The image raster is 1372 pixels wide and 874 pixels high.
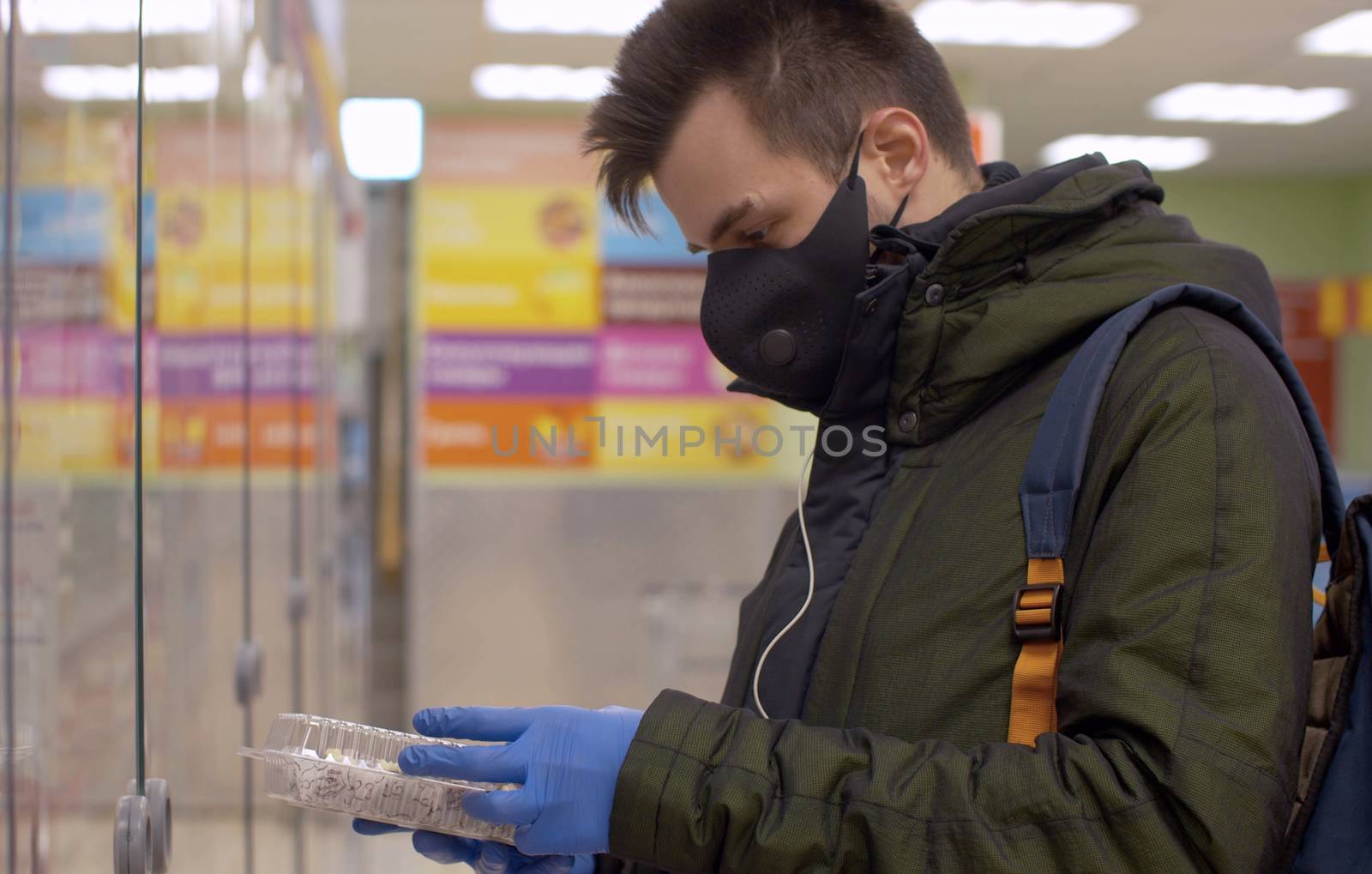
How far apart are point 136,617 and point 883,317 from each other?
0.71m

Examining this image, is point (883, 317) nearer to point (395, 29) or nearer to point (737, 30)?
point (737, 30)

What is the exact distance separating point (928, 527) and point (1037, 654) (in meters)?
0.14

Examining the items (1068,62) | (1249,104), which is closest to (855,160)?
(1068,62)

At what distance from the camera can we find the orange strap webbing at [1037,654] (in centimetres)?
84

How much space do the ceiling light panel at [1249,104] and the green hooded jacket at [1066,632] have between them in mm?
5546

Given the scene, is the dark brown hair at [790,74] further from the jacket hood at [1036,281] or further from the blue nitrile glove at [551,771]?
the blue nitrile glove at [551,771]

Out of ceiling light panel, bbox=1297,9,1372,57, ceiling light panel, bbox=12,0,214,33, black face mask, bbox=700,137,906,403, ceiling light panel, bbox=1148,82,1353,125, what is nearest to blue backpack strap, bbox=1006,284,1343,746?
black face mask, bbox=700,137,906,403

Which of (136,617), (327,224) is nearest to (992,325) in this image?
(136,617)

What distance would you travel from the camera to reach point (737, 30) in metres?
1.14

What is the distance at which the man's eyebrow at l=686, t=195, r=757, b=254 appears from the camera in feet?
3.70

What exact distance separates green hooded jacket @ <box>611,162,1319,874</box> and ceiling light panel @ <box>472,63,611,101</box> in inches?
170

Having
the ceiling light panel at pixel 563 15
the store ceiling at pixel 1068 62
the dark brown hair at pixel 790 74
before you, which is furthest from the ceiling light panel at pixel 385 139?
the dark brown hair at pixel 790 74

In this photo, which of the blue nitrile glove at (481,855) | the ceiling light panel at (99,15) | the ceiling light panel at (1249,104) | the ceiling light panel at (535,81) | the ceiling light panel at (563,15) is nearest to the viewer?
the ceiling light panel at (99,15)

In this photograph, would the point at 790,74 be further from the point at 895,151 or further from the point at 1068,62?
the point at 1068,62
